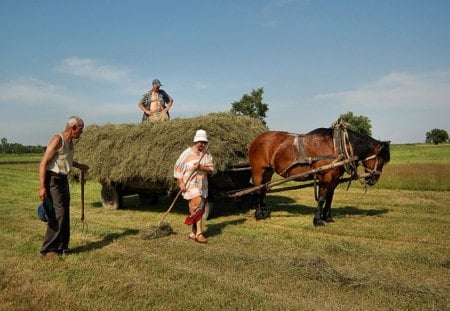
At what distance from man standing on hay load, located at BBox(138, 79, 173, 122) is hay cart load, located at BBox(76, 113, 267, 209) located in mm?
933

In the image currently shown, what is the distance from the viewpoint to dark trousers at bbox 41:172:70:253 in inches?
223

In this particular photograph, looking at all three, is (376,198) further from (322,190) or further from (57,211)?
(57,211)

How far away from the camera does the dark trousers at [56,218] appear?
5.67m

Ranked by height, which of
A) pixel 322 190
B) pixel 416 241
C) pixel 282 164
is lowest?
pixel 416 241

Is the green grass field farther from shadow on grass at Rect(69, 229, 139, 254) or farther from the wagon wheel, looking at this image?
the wagon wheel

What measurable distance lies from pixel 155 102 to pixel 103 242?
479 cm

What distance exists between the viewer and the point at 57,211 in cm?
573

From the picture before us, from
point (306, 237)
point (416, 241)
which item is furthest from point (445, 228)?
point (306, 237)

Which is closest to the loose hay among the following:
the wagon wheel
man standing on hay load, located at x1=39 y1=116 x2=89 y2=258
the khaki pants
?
man standing on hay load, located at x1=39 y1=116 x2=89 y2=258

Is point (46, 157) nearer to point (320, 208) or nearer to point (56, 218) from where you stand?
point (56, 218)

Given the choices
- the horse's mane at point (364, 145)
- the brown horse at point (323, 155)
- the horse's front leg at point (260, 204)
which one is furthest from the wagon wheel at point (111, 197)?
the horse's mane at point (364, 145)

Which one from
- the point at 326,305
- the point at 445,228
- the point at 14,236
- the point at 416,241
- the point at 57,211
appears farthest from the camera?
the point at 445,228

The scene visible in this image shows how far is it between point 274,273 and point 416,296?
1.56 metres

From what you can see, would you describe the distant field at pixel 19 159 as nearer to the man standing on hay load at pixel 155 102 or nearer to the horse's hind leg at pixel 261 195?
the man standing on hay load at pixel 155 102
